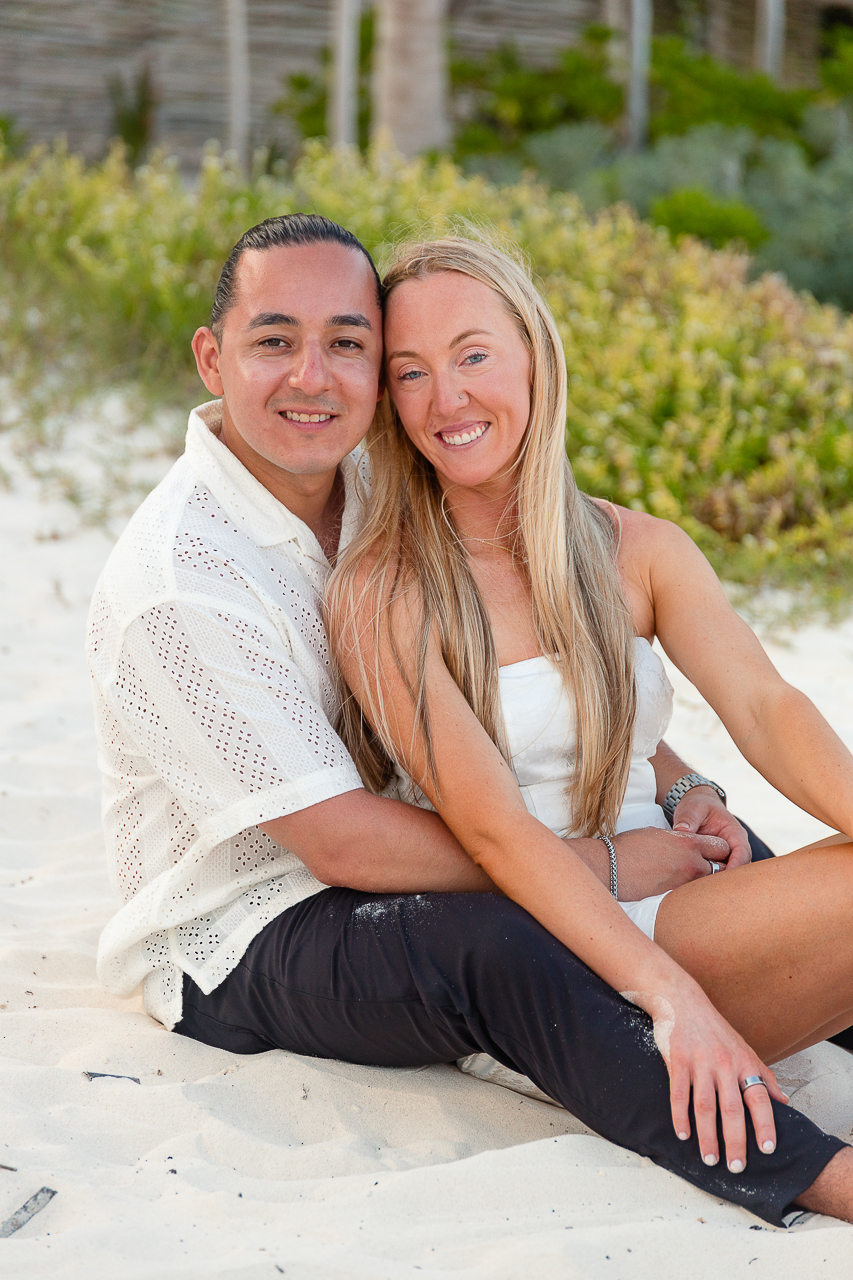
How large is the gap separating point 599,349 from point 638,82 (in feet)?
25.1

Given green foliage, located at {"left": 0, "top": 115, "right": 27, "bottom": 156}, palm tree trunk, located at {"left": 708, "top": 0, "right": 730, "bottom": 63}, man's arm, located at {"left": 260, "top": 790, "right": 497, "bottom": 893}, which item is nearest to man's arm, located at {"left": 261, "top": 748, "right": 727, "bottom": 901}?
man's arm, located at {"left": 260, "top": 790, "right": 497, "bottom": 893}

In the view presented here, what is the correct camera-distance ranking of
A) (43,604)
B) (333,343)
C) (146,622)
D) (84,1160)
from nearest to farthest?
(84,1160) → (146,622) → (333,343) → (43,604)

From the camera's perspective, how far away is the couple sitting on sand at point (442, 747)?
6.78 feet

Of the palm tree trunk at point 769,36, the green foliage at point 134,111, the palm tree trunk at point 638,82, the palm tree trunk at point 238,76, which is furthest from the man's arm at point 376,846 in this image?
the palm tree trunk at point 769,36

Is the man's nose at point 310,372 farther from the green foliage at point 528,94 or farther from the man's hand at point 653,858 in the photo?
the green foliage at point 528,94

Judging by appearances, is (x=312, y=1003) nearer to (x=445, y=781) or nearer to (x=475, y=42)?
(x=445, y=781)

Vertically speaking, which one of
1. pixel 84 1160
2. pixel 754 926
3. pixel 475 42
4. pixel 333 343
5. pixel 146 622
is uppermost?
pixel 475 42

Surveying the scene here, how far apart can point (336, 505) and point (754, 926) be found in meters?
1.24

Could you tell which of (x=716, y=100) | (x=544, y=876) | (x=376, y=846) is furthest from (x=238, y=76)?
(x=544, y=876)

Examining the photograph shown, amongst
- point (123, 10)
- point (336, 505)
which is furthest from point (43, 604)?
point (123, 10)

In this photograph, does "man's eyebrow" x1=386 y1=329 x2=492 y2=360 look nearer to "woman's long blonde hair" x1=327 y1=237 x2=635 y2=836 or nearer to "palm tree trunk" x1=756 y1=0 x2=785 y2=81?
"woman's long blonde hair" x1=327 y1=237 x2=635 y2=836

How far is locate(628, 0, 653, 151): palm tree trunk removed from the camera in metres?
12.4

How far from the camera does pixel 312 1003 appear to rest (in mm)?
2223

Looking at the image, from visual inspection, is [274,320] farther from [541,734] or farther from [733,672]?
[733,672]
